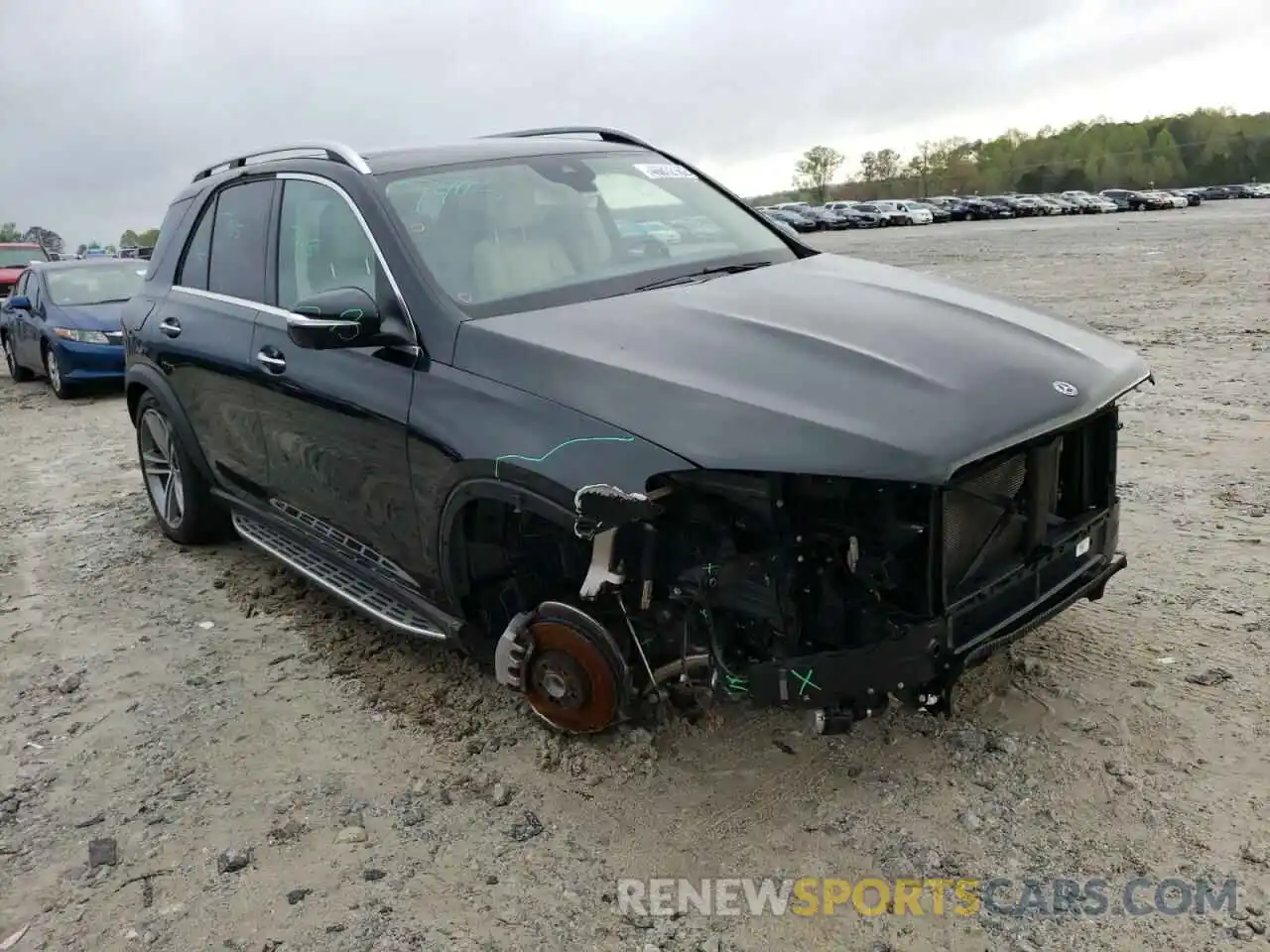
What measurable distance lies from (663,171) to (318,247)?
1503 mm

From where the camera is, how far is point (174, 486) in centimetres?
569

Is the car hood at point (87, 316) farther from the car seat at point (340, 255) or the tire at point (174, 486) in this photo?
the car seat at point (340, 255)

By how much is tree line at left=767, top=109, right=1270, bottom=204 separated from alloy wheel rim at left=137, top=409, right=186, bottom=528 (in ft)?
366

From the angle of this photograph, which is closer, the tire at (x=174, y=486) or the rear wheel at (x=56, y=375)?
the tire at (x=174, y=486)

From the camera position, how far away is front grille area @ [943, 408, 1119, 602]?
2832 mm

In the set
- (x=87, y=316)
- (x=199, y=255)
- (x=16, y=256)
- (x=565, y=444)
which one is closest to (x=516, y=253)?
(x=565, y=444)

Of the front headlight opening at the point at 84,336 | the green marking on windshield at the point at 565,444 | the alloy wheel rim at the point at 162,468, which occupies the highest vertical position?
the front headlight opening at the point at 84,336

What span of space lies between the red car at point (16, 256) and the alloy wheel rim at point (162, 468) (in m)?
17.2

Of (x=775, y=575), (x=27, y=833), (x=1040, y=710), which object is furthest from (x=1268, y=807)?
(x=27, y=833)

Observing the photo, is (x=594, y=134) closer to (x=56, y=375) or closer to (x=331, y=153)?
(x=331, y=153)

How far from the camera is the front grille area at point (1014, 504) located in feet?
9.29

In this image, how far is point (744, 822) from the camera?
301cm

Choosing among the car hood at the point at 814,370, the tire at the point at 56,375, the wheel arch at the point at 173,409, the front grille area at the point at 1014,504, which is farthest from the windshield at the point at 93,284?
the front grille area at the point at 1014,504

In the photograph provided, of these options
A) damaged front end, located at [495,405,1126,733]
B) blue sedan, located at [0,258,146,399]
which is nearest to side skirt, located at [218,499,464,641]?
damaged front end, located at [495,405,1126,733]
